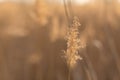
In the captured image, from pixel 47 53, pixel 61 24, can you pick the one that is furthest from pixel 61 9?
pixel 47 53

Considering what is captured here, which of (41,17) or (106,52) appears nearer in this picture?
(41,17)

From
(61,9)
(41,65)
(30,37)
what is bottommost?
(41,65)

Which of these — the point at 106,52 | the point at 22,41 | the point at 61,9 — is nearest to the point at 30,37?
the point at 22,41

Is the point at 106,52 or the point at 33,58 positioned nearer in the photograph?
the point at 33,58

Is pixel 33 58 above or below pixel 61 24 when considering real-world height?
below

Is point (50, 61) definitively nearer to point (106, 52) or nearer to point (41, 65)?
point (41, 65)

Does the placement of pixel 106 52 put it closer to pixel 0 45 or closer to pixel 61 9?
pixel 61 9
